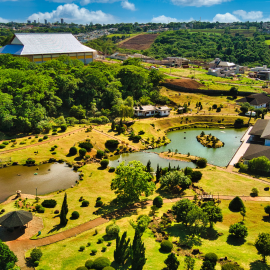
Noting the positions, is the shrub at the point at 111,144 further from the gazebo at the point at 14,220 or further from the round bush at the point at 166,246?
the round bush at the point at 166,246

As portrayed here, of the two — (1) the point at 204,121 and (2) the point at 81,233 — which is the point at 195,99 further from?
(2) the point at 81,233

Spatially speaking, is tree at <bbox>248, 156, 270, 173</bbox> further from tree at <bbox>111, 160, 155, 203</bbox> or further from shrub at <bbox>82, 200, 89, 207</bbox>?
shrub at <bbox>82, 200, 89, 207</bbox>

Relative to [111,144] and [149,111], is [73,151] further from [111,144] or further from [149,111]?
[149,111]

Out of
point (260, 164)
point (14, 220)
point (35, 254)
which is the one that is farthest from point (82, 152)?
point (260, 164)

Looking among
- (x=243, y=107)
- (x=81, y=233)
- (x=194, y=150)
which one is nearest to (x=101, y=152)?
(x=194, y=150)

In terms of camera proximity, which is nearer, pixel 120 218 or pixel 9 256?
pixel 9 256

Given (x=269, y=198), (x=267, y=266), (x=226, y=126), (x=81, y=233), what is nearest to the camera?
(x=267, y=266)

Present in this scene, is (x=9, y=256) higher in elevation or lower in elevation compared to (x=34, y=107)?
lower
